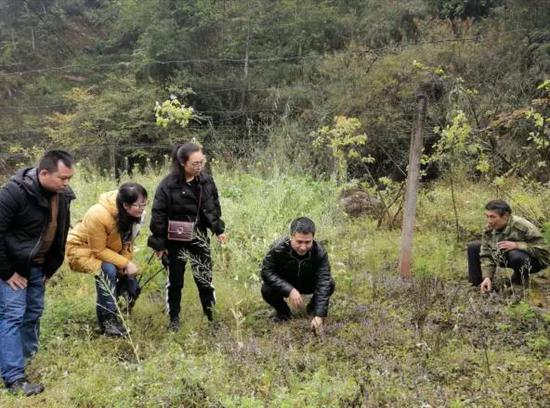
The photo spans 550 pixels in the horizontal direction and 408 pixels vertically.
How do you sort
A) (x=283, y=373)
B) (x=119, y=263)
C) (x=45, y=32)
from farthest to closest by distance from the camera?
(x=45, y=32) → (x=119, y=263) → (x=283, y=373)

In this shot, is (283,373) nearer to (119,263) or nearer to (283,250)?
(283,250)

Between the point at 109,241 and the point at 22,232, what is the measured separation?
31.9 inches

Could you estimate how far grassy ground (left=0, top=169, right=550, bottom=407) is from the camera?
127 inches

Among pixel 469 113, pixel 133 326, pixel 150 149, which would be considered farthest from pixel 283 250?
pixel 150 149

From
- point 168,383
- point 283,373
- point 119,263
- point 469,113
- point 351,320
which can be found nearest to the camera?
point 168,383

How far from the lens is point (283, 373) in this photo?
3578 millimetres

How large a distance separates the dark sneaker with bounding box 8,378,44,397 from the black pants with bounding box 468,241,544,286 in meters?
4.06

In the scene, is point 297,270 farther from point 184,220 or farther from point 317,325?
point 184,220

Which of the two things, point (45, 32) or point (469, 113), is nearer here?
point (469, 113)

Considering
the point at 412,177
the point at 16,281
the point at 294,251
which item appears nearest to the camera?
the point at 16,281

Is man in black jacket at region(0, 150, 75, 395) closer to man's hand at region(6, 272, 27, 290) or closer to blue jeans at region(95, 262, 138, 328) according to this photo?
man's hand at region(6, 272, 27, 290)

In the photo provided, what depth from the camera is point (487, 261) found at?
514 centimetres

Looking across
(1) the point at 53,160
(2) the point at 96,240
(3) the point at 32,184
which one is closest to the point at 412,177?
(2) the point at 96,240

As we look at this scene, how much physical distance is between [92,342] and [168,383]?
1.41 metres
